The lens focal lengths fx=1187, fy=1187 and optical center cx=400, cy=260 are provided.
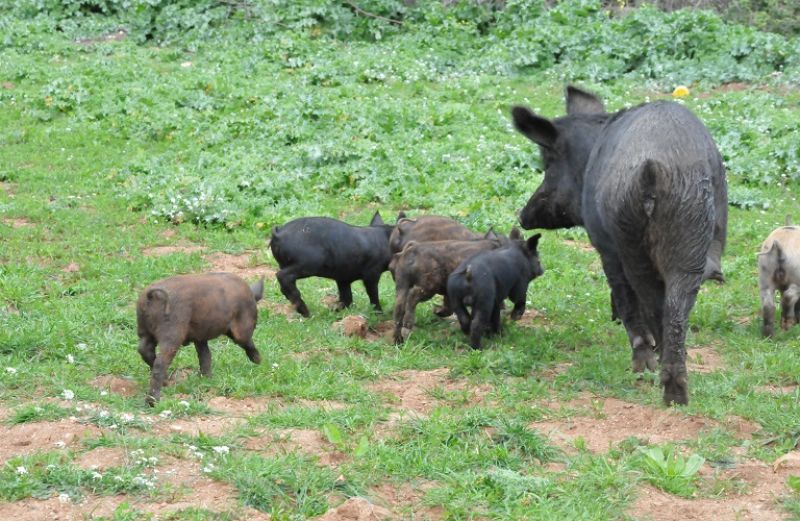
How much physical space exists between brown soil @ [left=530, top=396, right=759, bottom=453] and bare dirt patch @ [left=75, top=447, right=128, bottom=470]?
2.44 metres

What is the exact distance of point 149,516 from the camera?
5.41 metres

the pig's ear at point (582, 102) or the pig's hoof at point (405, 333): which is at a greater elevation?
the pig's ear at point (582, 102)

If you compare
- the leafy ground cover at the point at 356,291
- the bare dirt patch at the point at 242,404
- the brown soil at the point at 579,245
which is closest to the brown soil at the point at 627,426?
the leafy ground cover at the point at 356,291

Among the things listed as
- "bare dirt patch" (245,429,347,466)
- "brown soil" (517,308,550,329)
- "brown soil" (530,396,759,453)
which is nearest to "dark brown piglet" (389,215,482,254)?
"brown soil" (517,308,550,329)

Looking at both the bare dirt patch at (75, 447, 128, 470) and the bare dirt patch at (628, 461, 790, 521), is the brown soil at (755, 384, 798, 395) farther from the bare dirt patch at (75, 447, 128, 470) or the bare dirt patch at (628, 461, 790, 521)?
the bare dirt patch at (75, 447, 128, 470)

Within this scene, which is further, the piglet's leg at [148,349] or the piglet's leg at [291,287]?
the piglet's leg at [291,287]

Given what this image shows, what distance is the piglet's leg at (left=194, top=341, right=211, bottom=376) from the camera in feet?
25.6

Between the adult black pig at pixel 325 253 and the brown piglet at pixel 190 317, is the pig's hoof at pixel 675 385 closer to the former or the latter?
the brown piglet at pixel 190 317

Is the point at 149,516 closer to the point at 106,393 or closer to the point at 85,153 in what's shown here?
the point at 106,393

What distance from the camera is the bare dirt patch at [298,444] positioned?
634 centimetres

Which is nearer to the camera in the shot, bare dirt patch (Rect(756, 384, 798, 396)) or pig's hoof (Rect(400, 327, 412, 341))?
bare dirt patch (Rect(756, 384, 798, 396))

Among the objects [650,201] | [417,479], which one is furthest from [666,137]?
[417,479]

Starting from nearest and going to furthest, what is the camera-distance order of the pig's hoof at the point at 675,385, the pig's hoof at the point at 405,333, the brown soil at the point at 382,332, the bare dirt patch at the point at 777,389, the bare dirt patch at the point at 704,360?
the pig's hoof at the point at 675,385 → the bare dirt patch at the point at 777,389 → the bare dirt patch at the point at 704,360 → the pig's hoof at the point at 405,333 → the brown soil at the point at 382,332

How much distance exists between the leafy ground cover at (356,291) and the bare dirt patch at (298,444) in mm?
20
